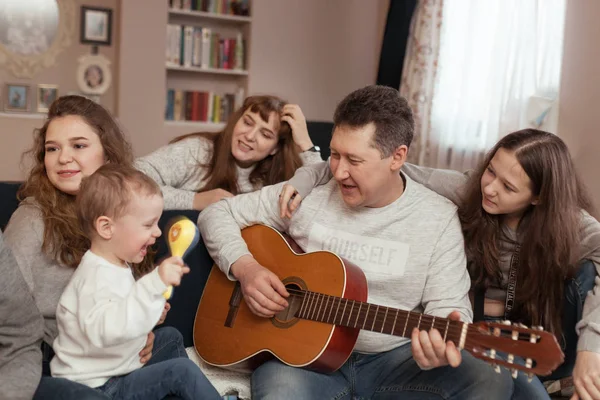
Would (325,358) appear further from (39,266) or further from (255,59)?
(255,59)

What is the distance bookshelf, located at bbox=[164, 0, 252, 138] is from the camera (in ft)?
17.0

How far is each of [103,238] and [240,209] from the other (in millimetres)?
683

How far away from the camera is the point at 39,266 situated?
1.66m

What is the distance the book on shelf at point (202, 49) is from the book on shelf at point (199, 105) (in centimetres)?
23

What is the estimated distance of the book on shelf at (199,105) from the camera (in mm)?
5305

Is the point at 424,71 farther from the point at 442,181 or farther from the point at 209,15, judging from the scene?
the point at 442,181

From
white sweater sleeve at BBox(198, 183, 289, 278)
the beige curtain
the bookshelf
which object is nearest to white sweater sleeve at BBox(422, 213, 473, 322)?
white sweater sleeve at BBox(198, 183, 289, 278)

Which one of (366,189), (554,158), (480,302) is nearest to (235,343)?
(366,189)

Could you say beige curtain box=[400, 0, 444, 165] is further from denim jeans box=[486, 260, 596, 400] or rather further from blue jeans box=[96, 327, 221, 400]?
blue jeans box=[96, 327, 221, 400]

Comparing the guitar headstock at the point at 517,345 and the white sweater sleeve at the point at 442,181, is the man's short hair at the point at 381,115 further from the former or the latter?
the guitar headstock at the point at 517,345

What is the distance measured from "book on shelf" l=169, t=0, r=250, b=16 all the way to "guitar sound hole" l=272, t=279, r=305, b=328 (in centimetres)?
379

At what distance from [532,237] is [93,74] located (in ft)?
13.3

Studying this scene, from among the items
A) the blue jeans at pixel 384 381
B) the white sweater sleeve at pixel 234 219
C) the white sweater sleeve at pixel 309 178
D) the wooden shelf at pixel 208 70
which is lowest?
the blue jeans at pixel 384 381

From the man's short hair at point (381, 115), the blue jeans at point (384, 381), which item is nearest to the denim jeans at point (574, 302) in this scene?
the blue jeans at point (384, 381)
